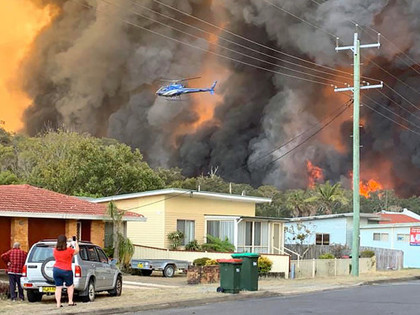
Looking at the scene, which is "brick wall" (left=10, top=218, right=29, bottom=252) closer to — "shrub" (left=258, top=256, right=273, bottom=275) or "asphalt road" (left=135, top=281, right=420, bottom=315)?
"shrub" (left=258, top=256, right=273, bottom=275)

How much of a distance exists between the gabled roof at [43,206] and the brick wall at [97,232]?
0.72m

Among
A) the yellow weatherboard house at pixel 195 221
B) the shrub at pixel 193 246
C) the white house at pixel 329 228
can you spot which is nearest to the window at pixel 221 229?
the yellow weatherboard house at pixel 195 221

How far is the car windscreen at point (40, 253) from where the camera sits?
18969 millimetres

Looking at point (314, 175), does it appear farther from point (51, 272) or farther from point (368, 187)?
point (51, 272)

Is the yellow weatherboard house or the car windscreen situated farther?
the yellow weatherboard house

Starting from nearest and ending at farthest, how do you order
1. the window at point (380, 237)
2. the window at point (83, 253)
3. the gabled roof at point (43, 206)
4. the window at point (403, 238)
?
the window at point (83, 253), the gabled roof at point (43, 206), the window at point (403, 238), the window at point (380, 237)

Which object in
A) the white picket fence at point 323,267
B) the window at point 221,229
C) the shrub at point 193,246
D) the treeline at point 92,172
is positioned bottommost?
the white picket fence at point 323,267

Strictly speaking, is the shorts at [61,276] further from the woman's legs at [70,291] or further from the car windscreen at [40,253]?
the car windscreen at [40,253]

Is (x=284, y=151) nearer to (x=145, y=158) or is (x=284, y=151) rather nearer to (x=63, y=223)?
(x=145, y=158)

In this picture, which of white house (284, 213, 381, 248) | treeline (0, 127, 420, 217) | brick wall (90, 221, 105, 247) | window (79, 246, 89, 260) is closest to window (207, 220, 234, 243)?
treeline (0, 127, 420, 217)

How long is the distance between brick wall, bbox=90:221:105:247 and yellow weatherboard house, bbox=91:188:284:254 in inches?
168

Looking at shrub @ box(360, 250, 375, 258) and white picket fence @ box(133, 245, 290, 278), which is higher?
white picket fence @ box(133, 245, 290, 278)

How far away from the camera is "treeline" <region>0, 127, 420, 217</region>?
57.9 m

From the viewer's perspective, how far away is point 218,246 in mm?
36969
